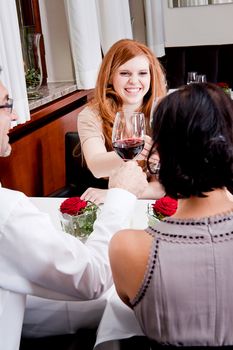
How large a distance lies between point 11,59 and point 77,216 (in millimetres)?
1216

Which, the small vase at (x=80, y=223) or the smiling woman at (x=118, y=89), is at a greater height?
the smiling woman at (x=118, y=89)

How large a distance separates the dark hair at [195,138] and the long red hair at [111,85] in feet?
3.95

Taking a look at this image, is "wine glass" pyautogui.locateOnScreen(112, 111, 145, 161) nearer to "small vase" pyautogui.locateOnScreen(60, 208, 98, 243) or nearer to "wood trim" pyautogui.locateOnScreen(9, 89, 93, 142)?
"small vase" pyautogui.locateOnScreen(60, 208, 98, 243)

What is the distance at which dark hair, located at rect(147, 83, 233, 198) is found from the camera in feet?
2.65

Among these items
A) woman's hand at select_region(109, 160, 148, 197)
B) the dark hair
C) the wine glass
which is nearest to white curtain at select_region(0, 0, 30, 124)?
the wine glass

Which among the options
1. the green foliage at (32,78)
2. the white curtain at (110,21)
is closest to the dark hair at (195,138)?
the green foliage at (32,78)

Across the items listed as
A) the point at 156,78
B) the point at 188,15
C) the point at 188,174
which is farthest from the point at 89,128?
the point at 188,15

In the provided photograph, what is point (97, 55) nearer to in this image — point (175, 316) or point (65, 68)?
point (65, 68)

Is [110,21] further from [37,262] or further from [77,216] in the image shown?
[37,262]

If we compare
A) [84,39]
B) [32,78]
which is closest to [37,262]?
[32,78]

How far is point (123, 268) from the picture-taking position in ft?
2.85

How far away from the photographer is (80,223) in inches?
52.6

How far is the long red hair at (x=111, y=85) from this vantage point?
2.05m

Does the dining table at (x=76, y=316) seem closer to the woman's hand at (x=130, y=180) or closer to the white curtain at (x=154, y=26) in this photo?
the woman's hand at (x=130, y=180)
